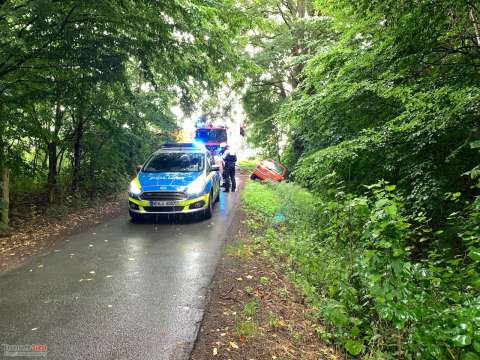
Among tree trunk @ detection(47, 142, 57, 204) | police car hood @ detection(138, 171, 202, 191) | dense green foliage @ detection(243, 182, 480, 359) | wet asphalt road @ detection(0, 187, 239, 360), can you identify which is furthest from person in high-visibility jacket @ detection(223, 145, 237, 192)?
dense green foliage @ detection(243, 182, 480, 359)

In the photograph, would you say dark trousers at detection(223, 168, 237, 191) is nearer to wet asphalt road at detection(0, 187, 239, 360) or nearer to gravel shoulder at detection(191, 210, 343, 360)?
wet asphalt road at detection(0, 187, 239, 360)

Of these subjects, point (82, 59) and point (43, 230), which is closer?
point (82, 59)

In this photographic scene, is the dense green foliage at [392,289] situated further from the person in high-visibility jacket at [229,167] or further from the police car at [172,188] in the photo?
the person in high-visibility jacket at [229,167]

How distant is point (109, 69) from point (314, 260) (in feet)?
22.1

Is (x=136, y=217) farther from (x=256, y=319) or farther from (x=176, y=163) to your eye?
(x=256, y=319)

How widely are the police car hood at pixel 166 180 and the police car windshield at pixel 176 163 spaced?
0.30m

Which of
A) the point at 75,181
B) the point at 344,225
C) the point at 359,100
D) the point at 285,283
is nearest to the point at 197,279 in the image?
the point at 285,283

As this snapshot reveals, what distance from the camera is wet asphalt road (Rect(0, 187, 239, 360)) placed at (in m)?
3.42

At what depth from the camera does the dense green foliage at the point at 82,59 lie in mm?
6494

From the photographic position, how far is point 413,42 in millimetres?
5250

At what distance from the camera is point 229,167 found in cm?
1412

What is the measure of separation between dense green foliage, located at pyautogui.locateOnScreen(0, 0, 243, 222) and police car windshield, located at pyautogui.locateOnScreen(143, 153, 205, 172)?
206 centimetres

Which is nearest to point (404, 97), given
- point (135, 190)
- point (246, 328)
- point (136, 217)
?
point (246, 328)

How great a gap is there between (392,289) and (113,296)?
3.49 metres
